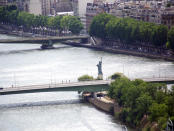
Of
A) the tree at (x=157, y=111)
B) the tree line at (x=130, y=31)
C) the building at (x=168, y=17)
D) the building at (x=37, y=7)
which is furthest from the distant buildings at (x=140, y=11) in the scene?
the tree at (x=157, y=111)

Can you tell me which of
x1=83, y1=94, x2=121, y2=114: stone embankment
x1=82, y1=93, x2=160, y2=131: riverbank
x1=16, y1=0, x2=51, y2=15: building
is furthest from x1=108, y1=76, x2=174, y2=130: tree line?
x1=16, y1=0, x2=51, y2=15: building

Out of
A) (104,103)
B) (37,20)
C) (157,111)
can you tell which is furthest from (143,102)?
(37,20)

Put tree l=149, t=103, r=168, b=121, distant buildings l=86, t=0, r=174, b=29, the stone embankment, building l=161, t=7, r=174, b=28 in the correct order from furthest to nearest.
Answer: distant buildings l=86, t=0, r=174, b=29 → building l=161, t=7, r=174, b=28 → the stone embankment → tree l=149, t=103, r=168, b=121

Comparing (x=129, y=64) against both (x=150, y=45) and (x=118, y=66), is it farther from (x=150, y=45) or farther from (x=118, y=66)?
(x=150, y=45)

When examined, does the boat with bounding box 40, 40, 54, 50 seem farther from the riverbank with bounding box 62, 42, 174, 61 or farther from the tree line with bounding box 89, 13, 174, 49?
the tree line with bounding box 89, 13, 174, 49

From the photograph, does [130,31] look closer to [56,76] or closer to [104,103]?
[56,76]

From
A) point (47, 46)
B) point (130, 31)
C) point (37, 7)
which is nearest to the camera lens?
point (130, 31)

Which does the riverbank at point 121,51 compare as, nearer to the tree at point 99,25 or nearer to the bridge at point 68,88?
the tree at point 99,25

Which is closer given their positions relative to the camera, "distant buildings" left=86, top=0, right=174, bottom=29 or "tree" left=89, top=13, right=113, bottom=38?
"distant buildings" left=86, top=0, right=174, bottom=29
